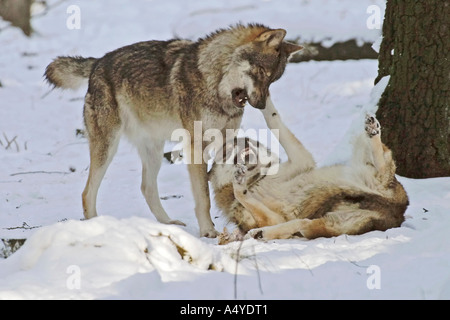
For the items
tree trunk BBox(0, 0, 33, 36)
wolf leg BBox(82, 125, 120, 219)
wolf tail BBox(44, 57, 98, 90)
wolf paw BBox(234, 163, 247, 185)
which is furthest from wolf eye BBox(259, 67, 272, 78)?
tree trunk BBox(0, 0, 33, 36)

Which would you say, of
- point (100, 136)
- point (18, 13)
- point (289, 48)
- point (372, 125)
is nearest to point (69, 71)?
point (100, 136)

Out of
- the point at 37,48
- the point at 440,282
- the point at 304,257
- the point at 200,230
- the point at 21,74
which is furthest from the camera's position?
the point at 37,48

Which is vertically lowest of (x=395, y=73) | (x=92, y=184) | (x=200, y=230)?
(x=200, y=230)

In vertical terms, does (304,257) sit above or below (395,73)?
below

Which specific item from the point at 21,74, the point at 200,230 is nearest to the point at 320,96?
the point at 200,230

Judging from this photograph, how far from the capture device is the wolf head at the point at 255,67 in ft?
18.8

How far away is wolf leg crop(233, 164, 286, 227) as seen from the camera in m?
5.16

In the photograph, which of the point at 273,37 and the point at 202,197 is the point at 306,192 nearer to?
the point at 202,197

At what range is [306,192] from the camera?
5273 millimetres

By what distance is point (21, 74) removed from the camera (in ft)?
37.9

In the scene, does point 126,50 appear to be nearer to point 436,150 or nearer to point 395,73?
point 395,73

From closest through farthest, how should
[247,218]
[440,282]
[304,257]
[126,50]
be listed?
[440,282] → [304,257] → [247,218] → [126,50]

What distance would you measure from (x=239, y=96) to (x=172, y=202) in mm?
1508

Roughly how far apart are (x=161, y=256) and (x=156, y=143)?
3.06 metres
